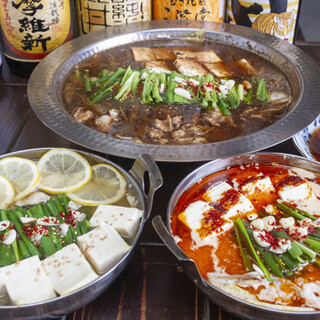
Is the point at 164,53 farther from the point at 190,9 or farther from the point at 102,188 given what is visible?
the point at 102,188

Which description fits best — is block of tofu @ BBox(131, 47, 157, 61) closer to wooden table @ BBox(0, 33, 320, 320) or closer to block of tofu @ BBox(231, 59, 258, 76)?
block of tofu @ BBox(231, 59, 258, 76)

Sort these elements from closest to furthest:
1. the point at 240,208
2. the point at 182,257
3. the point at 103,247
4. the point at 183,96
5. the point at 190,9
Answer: the point at 182,257 → the point at 103,247 → the point at 240,208 → the point at 183,96 → the point at 190,9

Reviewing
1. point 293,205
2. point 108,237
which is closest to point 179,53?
point 293,205

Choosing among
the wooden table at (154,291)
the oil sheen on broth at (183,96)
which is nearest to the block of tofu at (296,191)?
the oil sheen on broth at (183,96)

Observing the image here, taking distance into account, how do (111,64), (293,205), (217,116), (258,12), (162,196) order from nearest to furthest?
1. (293,205)
2. (162,196)
3. (217,116)
4. (111,64)
5. (258,12)

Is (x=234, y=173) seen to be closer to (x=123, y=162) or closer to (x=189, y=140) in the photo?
(x=189, y=140)

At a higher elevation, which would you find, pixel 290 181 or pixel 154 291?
pixel 290 181

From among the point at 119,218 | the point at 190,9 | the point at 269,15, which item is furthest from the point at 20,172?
the point at 269,15

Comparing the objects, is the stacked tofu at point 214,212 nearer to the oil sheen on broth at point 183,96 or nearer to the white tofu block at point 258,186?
the white tofu block at point 258,186
